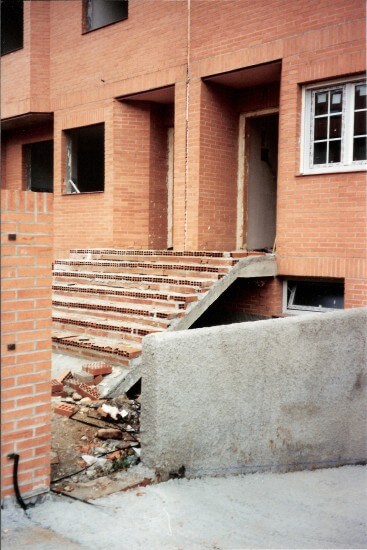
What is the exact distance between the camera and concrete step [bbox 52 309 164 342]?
7086 millimetres

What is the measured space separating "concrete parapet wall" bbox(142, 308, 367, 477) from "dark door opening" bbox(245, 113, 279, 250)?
5389 millimetres

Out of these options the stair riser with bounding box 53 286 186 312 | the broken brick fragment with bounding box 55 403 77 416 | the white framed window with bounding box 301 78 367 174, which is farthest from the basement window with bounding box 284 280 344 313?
the broken brick fragment with bounding box 55 403 77 416

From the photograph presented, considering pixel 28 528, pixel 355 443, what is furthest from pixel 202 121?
pixel 28 528

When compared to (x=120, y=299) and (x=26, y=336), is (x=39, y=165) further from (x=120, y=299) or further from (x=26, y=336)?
(x=26, y=336)

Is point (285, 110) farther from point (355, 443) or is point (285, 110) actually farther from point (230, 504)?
point (230, 504)

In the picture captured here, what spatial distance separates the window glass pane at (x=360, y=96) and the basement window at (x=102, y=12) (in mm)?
5676

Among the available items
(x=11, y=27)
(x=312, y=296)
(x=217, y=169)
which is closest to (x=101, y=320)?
(x=312, y=296)

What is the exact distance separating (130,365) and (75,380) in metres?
0.65

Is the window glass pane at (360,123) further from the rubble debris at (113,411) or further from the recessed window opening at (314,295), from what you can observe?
the rubble debris at (113,411)

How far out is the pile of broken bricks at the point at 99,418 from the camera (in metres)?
4.46

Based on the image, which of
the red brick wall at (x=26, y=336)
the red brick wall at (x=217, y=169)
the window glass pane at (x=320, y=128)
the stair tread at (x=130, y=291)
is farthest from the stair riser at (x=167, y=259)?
the red brick wall at (x=26, y=336)

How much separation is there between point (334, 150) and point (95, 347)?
4.66 m

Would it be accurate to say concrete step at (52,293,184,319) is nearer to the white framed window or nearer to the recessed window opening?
the recessed window opening

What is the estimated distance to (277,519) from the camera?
4023mm
